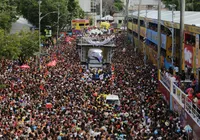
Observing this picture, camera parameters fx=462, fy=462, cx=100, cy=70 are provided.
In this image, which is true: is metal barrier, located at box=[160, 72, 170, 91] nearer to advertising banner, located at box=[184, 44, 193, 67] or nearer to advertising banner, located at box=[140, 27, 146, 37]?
advertising banner, located at box=[184, 44, 193, 67]

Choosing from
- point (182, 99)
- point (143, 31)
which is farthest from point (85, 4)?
point (182, 99)

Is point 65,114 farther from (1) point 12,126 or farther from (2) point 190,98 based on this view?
(2) point 190,98

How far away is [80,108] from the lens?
25.0 metres

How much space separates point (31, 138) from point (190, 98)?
782cm

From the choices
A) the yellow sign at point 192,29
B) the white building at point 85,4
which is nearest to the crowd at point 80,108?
the yellow sign at point 192,29

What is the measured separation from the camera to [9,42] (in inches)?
1401

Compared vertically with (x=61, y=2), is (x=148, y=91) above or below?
below

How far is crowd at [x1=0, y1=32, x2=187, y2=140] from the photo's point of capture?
20.2m

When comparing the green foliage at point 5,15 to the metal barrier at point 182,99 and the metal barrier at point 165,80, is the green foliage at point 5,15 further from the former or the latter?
the metal barrier at point 182,99

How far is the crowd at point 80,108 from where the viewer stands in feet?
66.2

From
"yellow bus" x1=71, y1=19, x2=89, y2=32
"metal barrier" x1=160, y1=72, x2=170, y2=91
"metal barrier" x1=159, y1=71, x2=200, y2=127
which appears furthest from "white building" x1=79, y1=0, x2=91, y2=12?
"metal barrier" x1=159, y1=71, x2=200, y2=127

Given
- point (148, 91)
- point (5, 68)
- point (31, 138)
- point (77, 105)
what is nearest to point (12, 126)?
point (31, 138)

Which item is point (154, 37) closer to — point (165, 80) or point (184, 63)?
point (184, 63)

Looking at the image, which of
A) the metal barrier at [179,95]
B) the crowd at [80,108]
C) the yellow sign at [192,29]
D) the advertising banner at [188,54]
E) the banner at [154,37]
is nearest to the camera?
the crowd at [80,108]
